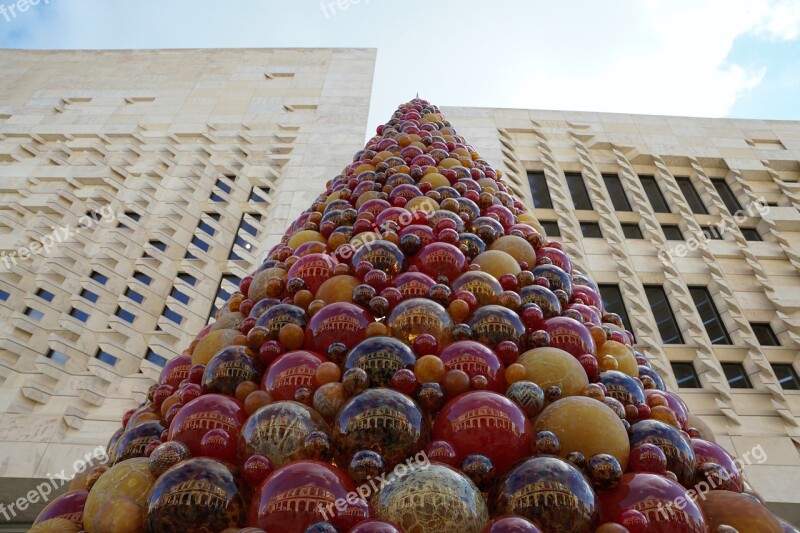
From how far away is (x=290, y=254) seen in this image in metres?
4.47

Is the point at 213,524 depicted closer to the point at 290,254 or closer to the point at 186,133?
the point at 290,254

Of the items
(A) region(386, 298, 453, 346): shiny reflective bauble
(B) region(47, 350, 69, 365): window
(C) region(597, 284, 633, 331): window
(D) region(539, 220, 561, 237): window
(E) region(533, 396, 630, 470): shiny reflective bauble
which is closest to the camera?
(E) region(533, 396, 630, 470): shiny reflective bauble

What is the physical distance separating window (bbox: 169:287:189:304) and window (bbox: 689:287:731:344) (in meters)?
9.31

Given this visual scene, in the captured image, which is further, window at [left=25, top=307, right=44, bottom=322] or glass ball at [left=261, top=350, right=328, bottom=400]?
window at [left=25, top=307, right=44, bottom=322]

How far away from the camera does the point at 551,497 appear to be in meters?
2.30

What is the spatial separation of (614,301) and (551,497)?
27.3 ft

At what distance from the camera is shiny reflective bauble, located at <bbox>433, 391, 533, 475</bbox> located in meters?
2.60

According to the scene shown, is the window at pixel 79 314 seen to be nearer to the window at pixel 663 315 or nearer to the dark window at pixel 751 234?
the window at pixel 663 315

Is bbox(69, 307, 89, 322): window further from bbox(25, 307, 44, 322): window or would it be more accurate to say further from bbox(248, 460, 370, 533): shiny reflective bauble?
bbox(248, 460, 370, 533): shiny reflective bauble

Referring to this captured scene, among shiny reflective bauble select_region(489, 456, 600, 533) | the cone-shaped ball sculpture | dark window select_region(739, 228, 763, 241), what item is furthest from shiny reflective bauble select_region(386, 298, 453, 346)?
dark window select_region(739, 228, 763, 241)

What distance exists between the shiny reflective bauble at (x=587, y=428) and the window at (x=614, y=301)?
7.24m

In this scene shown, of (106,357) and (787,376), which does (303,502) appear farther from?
(787,376)

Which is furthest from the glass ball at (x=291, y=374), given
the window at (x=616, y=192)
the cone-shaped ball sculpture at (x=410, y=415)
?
the window at (x=616, y=192)

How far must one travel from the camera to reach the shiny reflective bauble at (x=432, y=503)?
2180 millimetres
